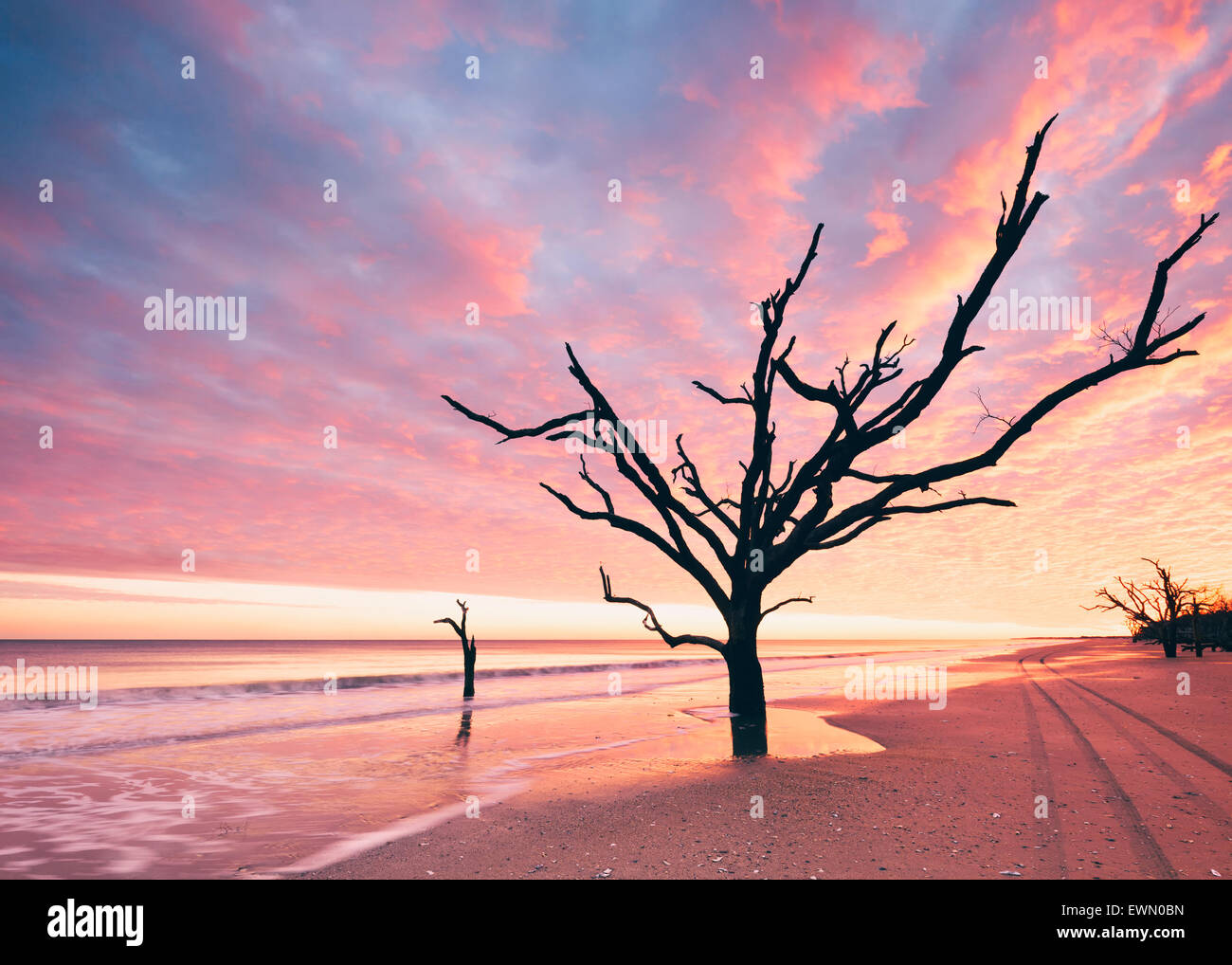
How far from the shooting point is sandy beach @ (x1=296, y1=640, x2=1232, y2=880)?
492 cm

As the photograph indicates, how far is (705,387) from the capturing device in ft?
42.9

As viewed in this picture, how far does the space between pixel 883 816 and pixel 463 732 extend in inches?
474

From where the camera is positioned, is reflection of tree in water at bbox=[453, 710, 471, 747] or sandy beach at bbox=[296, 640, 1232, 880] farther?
reflection of tree in water at bbox=[453, 710, 471, 747]

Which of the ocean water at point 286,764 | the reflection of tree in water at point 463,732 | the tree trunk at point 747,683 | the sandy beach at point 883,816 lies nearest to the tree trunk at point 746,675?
the tree trunk at point 747,683
